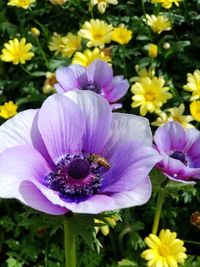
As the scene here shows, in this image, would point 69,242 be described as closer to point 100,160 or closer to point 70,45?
point 100,160

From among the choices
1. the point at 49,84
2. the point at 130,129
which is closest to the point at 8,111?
the point at 49,84

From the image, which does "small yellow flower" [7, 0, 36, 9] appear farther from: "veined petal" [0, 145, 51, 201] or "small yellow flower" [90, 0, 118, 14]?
"veined petal" [0, 145, 51, 201]

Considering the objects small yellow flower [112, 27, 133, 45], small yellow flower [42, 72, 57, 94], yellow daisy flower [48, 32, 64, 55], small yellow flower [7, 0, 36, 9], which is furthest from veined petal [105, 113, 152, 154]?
small yellow flower [7, 0, 36, 9]

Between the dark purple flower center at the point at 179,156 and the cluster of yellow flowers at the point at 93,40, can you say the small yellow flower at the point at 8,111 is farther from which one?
the dark purple flower center at the point at 179,156

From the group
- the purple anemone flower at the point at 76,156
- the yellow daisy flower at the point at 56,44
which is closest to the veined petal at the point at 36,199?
Result: the purple anemone flower at the point at 76,156

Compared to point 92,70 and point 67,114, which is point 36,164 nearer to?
point 67,114
